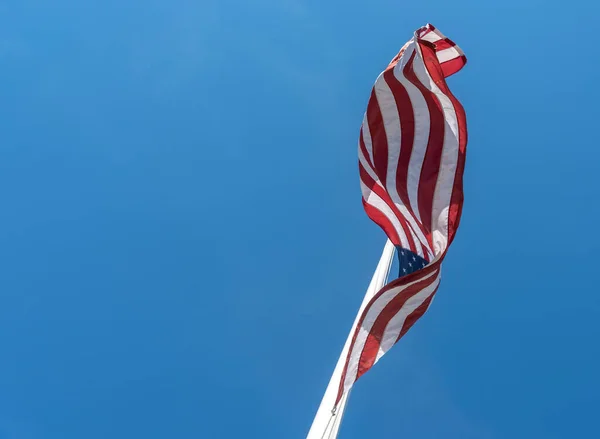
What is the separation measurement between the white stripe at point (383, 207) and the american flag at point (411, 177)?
0.05 ft

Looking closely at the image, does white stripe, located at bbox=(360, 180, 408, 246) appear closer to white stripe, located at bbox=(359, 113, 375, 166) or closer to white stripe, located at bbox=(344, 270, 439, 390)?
white stripe, located at bbox=(359, 113, 375, 166)

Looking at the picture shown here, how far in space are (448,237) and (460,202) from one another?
511 millimetres

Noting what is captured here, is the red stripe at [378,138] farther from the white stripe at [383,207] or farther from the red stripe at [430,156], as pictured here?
the red stripe at [430,156]

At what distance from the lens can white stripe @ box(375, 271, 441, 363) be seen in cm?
786

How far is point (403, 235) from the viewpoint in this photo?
32.8 feet

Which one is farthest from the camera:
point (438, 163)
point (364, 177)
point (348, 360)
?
point (364, 177)

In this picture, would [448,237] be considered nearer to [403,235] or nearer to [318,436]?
[403,235]

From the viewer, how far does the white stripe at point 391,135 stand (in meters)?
9.91

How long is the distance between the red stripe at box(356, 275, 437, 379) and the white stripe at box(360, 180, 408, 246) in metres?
2.10

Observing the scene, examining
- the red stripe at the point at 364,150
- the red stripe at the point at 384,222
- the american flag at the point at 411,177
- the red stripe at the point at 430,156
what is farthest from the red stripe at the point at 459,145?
the red stripe at the point at 364,150

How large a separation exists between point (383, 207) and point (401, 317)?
2.80 meters

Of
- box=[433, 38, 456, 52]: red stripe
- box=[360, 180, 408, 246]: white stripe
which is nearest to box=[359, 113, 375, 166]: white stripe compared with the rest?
box=[360, 180, 408, 246]: white stripe

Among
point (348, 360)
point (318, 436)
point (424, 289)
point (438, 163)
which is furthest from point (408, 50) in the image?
point (318, 436)

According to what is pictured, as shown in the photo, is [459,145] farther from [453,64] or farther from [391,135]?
[453,64]
